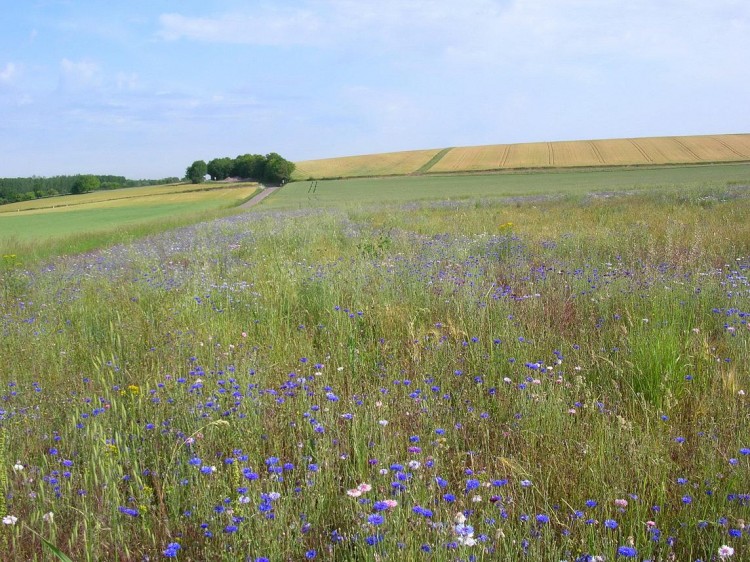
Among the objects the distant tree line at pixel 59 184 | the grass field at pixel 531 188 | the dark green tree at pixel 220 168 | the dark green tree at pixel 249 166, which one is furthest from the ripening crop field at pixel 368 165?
the distant tree line at pixel 59 184

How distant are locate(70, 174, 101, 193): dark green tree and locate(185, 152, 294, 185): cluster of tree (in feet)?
58.4

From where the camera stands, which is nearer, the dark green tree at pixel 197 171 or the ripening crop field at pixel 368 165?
the ripening crop field at pixel 368 165

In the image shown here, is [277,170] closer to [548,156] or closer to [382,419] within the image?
[548,156]

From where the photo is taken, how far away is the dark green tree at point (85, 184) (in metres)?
104

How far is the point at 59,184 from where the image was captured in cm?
12725

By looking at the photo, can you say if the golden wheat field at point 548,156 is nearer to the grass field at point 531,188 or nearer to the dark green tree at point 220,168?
the grass field at point 531,188

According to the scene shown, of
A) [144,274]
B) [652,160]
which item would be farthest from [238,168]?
[144,274]

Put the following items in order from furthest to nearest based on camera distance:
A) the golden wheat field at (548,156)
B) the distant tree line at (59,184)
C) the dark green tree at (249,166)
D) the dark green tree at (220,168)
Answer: the dark green tree at (220,168) → the distant tree line at (59,184) → the dark green tree at (249,166) → the golden wheat field at (548,156)

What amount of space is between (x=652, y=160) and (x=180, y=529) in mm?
71214

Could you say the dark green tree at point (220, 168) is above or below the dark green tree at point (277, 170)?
above

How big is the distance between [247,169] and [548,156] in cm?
5581

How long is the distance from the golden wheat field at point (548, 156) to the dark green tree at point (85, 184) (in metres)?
45.5

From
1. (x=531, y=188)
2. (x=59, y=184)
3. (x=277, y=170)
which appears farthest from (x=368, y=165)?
(x=59, y=184)

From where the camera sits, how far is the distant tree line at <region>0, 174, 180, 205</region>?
105000 millimetres
